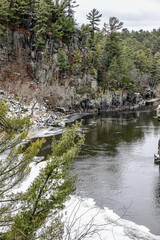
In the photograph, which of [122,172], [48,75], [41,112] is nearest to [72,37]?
[48,75]

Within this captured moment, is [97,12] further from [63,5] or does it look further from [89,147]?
[89,147]

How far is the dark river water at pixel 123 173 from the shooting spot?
17.3m

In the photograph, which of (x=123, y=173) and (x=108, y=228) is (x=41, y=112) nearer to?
(x=123, y=173)

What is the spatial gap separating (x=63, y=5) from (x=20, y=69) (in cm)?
2314

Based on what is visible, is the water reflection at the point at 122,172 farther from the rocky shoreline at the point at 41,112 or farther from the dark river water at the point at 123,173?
the rocky shoreline at the point at 41,112

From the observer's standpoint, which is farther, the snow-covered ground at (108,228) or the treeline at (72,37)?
the treeline at (72,37)

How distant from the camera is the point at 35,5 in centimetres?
5888

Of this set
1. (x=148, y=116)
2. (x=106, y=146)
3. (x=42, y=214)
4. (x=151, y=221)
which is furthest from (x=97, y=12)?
(x=42, y=214)

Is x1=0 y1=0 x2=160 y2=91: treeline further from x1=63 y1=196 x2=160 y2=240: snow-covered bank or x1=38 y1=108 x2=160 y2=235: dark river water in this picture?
x1=63 y1=196 x2=160 y2=240: snow-covered bank

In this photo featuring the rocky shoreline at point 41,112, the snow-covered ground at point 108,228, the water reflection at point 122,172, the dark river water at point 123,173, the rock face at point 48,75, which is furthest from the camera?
the rock face at point 48,75

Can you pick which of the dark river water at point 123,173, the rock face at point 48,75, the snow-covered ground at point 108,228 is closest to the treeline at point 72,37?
the rock face at point 48,75

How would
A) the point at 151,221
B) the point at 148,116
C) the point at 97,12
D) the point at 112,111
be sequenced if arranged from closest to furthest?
1. the point at 151,221
2. the point at 148,116
3. the point at 112,111
4. the point at 97,12

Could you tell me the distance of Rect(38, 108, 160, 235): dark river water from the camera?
17.3m

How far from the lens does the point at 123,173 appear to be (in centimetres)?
2333
